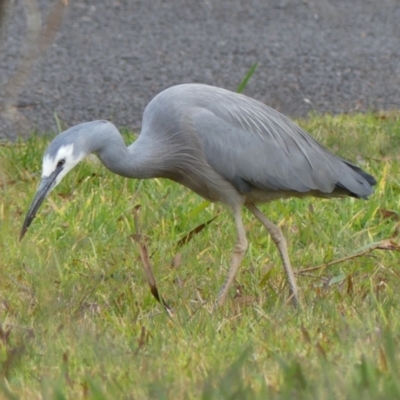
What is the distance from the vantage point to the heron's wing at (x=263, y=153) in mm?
4586

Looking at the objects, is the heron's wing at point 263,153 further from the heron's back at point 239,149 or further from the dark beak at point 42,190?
the dark beak at point 42,190

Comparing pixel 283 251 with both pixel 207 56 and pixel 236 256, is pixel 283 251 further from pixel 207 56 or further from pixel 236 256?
pixel 207 56

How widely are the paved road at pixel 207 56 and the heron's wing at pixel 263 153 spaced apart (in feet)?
8.69

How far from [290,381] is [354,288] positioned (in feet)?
5.30

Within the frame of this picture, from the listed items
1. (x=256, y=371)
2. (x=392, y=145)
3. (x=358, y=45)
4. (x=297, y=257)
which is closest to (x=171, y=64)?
(x=358, y=45)

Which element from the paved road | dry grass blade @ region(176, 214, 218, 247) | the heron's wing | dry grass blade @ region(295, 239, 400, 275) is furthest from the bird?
the paved road

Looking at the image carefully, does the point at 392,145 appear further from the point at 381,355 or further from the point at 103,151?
the point at 381,355

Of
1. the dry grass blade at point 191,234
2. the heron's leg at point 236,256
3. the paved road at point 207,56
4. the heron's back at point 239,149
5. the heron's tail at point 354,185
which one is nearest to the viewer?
the heron's leg at point 236,256

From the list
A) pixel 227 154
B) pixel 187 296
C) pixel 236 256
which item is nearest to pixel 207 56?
pixel 227 154

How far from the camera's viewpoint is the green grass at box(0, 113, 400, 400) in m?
2.98

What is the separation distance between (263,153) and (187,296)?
0.79 metres

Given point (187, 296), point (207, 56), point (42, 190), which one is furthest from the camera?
point (207, 56)

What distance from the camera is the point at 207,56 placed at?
9.60 meters

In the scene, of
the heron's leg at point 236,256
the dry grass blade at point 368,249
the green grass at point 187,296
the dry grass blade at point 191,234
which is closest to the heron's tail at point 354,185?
the green grass at point 187,296
